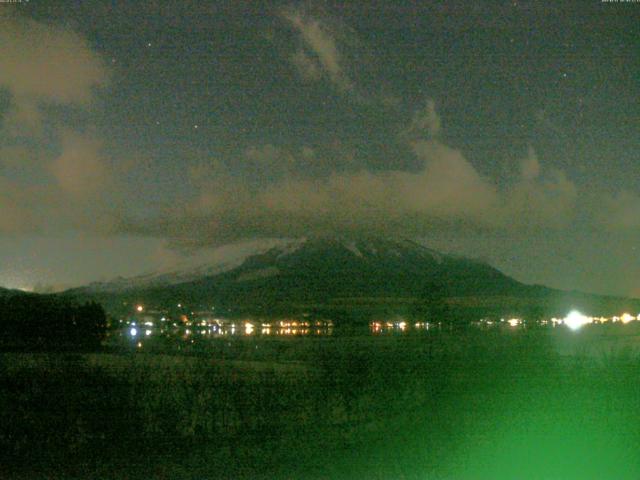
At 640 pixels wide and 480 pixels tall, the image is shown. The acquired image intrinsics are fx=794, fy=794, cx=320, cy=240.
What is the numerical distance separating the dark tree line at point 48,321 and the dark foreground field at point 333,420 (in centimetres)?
2901

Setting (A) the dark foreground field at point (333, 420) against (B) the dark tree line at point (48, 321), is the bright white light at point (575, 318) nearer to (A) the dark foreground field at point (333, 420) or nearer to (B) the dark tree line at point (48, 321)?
(B) the dark tree line at point (48, 321)

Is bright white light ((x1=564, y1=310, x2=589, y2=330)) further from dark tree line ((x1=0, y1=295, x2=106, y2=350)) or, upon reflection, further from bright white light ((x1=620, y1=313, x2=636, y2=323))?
dark tree line ((x1=0, y1=295, x2=106, y2=350))

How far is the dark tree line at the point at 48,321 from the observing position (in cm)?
4866

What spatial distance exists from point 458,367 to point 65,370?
9.76 meters

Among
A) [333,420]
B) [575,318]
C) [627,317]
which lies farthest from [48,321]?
[627,317]

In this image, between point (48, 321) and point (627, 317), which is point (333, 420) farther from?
point (627, 317)

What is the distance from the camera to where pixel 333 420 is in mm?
14859

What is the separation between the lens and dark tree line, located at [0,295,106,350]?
160ft

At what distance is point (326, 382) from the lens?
17.4 meters

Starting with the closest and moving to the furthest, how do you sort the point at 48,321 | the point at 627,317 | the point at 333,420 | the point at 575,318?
the point at 333,420
the point at 48,321
the point at 575,318
the point at 627,317

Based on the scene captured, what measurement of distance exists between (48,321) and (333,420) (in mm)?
40251

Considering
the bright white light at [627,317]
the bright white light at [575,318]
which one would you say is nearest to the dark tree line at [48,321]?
the bright white light at [575,318]

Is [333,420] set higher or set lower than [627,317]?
lower

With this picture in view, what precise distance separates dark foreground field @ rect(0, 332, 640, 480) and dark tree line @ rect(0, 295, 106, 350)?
29.0 meters
